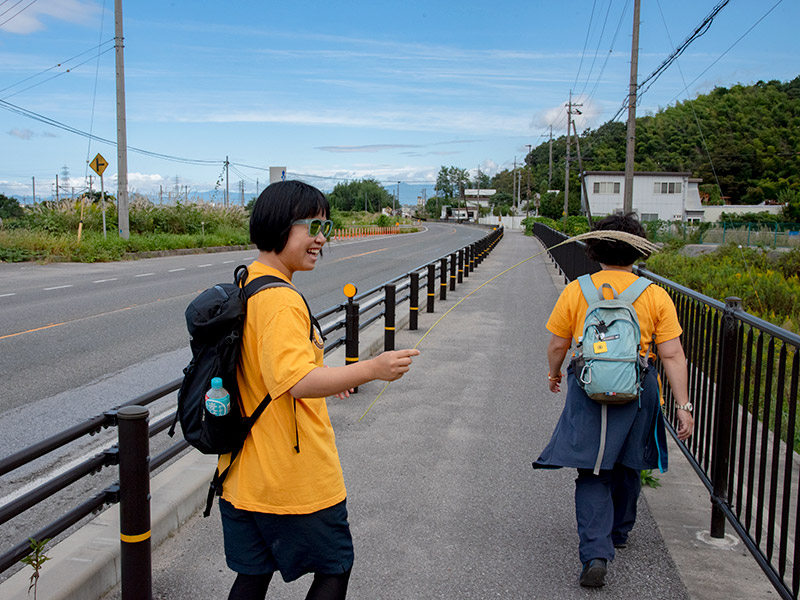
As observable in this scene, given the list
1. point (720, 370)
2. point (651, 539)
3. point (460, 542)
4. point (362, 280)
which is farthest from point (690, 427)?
point (362, 280)

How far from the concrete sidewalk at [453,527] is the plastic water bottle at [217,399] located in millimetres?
1385

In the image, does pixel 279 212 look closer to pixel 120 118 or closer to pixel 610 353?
pixel 610 353

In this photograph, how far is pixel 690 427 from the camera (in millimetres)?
3516

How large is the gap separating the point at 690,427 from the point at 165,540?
9.01 feet

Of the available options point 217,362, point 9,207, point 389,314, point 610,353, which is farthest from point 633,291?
point 9,207

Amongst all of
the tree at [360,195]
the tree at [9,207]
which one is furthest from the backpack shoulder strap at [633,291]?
the tree at [360,195]

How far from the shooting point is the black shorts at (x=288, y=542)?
90.2 inches

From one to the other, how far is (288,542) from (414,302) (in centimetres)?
813

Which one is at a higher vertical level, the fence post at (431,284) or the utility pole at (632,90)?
the utility pole at (632,90)

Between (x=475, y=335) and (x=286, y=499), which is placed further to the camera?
(x=475, y=335)

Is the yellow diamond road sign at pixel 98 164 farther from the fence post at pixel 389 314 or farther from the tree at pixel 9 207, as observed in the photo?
the tree at pixel 9 207

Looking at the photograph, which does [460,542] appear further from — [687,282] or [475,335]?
[687,282]

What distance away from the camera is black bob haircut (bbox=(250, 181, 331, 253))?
2.28 m

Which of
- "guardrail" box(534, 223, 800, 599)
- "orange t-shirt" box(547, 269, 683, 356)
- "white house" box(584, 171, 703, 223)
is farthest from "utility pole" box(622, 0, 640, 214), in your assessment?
"white house" box(584, 171, 703, 223)
